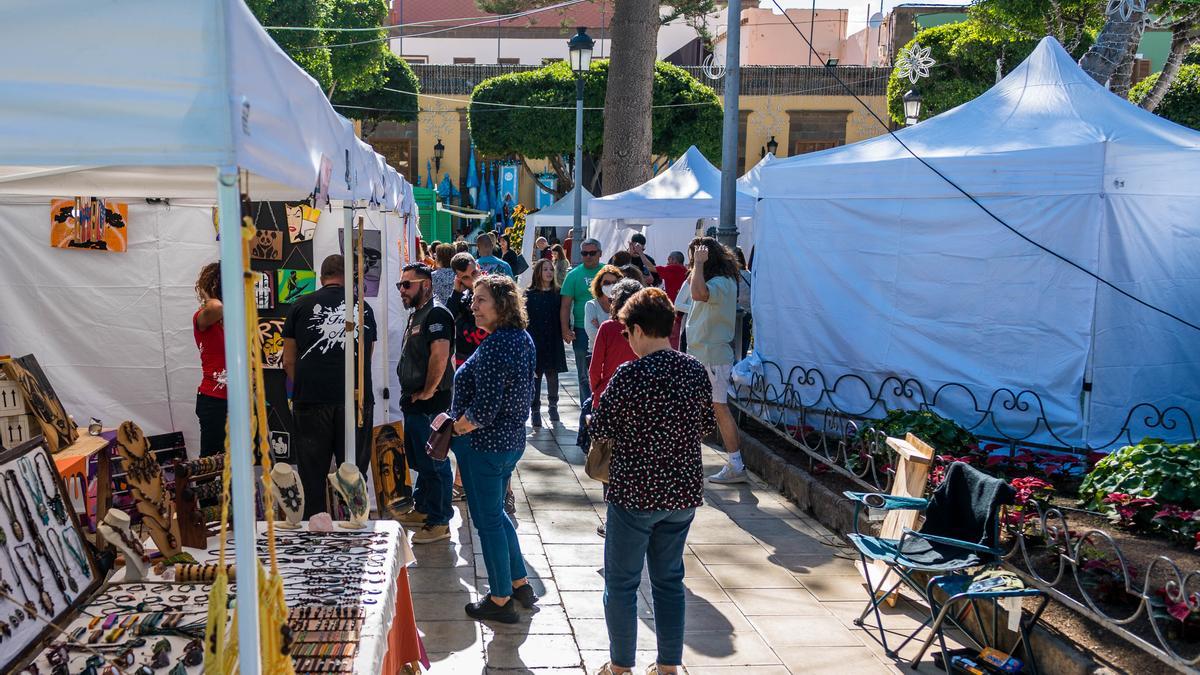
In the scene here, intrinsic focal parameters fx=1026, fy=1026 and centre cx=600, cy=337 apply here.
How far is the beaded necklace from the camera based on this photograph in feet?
11.0

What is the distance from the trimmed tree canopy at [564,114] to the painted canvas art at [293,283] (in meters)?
20.7

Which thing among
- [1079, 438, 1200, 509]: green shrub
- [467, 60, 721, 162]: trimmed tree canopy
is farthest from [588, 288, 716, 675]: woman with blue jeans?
[467, 60, 721, 162]: trimmed tree canopy

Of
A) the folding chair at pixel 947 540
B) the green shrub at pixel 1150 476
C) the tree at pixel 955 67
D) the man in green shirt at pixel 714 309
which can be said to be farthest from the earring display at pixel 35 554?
the tree at pixel 955 67

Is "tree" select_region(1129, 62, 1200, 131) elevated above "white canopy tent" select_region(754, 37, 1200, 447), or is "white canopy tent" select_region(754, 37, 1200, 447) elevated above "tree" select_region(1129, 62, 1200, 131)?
"tree" select_region(1129, 62, 1200, 131)

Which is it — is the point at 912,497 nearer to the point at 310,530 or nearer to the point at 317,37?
the point at 310,530

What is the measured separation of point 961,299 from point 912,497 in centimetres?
256

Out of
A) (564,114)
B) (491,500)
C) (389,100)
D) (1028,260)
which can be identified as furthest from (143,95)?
(389,100)

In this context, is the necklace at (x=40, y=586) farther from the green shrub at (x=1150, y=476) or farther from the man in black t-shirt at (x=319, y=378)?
the green shrub at (x=1150, y=476)

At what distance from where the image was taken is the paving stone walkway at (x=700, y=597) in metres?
4.58

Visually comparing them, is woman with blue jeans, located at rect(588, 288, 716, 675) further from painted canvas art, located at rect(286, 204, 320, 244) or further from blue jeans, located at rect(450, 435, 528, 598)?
painted canvas art, located at rect(286, 204, 320, 244)

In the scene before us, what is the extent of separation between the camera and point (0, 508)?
10.3ft

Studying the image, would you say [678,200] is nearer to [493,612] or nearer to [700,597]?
[700,597]

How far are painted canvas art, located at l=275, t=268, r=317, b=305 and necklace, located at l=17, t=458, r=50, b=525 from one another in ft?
11.6

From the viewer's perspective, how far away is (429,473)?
239 inches
